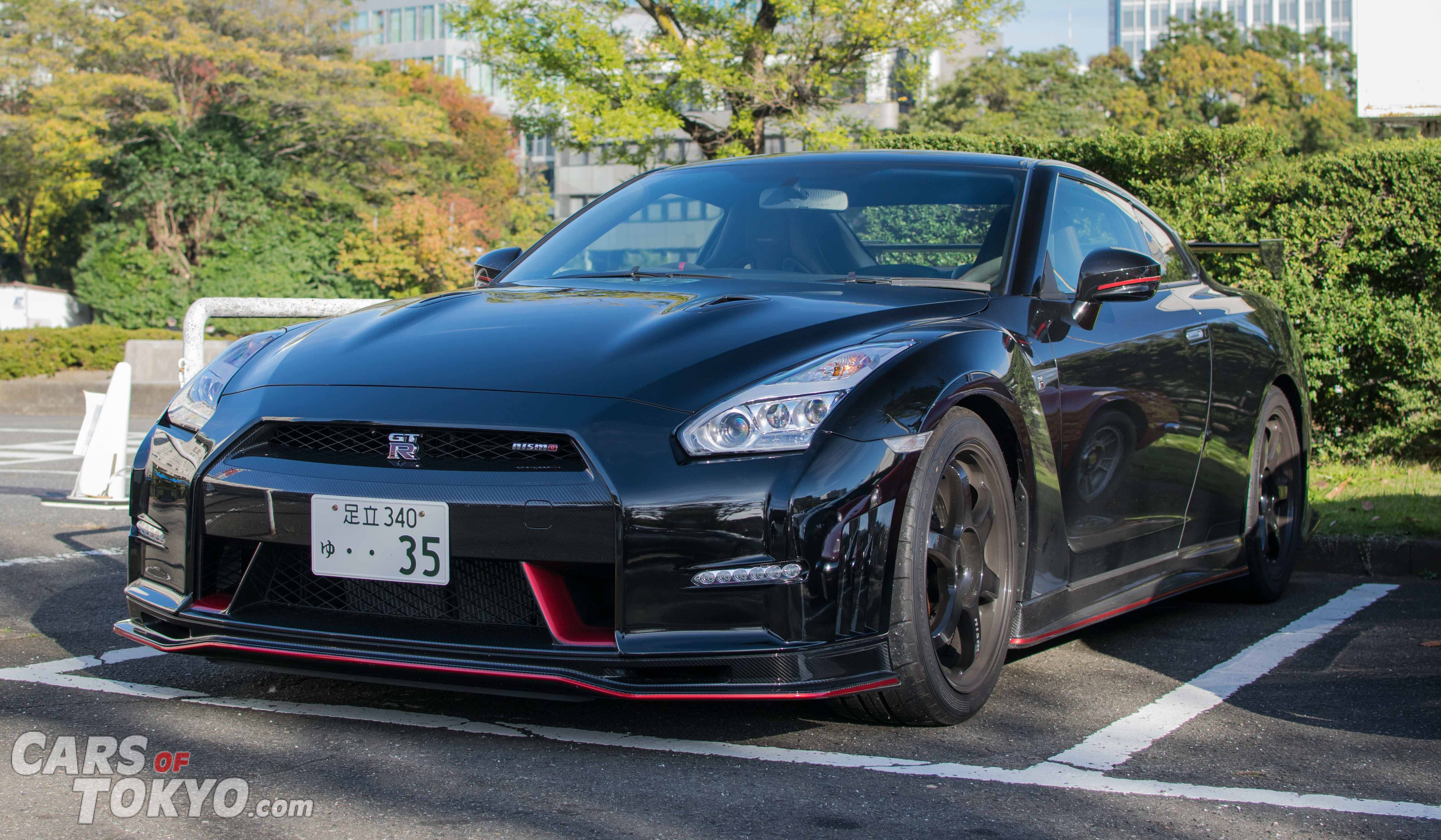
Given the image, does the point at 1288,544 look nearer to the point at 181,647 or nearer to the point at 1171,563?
the point at 1171,563

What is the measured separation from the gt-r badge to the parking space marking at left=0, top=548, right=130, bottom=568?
333 cm

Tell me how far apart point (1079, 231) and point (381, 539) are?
245 cm

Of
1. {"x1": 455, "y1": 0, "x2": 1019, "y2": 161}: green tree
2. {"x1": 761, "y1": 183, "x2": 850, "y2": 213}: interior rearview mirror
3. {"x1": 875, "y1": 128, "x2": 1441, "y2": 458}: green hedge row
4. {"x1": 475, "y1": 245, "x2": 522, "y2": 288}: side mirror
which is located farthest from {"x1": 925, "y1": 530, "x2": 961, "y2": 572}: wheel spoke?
{"x1": 455, "y1": 0, "x2": 1019, "y2": 161}: green tree

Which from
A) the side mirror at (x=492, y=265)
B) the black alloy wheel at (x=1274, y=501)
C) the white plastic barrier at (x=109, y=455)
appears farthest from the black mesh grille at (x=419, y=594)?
the white plastic barrier at (x=109, y=455)

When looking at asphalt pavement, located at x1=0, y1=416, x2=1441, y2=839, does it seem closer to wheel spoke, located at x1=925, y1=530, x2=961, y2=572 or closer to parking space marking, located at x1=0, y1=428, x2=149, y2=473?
wheel spoke, located at x1=925, y1=530, x2=961, y2=572

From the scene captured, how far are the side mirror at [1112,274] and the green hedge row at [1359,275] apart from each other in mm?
3706

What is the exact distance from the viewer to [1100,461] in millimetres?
3768

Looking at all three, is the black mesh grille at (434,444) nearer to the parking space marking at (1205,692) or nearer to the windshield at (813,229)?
the windshield at (813,229)

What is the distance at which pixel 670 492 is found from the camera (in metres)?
2.71

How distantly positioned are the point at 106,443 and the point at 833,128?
14649mm

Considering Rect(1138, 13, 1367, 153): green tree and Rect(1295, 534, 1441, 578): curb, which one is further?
Rect(1138, 13, 1367, 153): green tree

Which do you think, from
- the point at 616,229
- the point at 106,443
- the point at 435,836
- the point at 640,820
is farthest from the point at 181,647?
the point at 106,443

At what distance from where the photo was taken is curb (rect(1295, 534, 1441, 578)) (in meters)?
5.80

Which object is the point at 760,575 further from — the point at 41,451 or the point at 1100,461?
the point at 41,451
